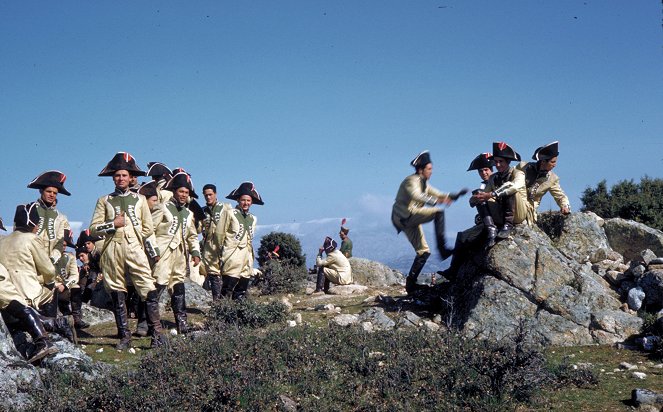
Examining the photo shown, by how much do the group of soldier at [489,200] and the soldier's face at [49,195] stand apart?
5.51 metres

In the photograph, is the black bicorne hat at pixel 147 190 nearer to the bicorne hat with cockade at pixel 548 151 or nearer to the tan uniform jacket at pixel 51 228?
the tan uniform jacket at pixel 51 228

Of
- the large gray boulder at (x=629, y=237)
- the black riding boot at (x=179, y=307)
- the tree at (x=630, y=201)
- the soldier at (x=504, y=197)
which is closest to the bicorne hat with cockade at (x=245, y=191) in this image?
the black riding boot at (x=179, y=307)

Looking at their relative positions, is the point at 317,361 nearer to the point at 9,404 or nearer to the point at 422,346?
the point at 422,346

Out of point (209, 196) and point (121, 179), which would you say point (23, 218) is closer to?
point (121, 179)

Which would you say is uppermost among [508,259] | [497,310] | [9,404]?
[508,259]

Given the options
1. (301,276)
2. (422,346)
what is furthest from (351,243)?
(422,346)

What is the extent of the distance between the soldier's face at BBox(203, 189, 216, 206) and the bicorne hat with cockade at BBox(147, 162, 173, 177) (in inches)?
31.1

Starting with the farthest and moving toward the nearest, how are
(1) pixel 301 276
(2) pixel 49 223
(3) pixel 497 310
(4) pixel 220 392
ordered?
(1) pixel 301 276
(2) pixel 49 223
(3) pixel 497 310
(4) pixel 220 392

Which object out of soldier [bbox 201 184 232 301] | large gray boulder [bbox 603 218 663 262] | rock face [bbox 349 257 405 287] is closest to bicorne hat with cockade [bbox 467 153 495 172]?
Answer: large gray boulder [bbox 603 218 663 262]

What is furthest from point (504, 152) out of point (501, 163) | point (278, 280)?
point (278, 280)

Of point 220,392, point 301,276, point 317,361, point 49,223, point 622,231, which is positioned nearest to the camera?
point 220,392

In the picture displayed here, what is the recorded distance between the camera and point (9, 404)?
7383 millimetres

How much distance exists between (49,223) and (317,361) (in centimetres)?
570

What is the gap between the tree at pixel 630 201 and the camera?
71.5 feet
